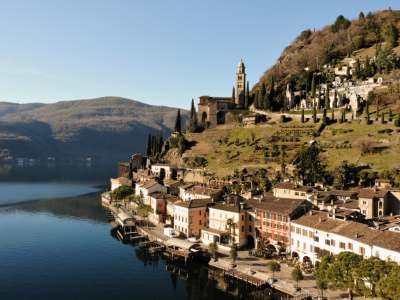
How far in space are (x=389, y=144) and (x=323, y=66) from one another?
64.9 meters

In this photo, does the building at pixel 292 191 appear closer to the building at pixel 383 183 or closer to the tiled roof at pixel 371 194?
the tiled roof at pixel 371 194

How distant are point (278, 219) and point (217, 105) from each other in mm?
78609

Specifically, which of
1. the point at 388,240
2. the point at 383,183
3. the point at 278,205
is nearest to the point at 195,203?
the point at 278,205

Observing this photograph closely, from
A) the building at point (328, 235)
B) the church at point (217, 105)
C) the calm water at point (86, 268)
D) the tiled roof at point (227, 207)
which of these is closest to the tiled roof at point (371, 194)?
the building at point (328, 235)

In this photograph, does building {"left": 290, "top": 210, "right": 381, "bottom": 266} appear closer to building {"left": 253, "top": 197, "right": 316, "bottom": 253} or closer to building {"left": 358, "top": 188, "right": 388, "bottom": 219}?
building {"left": 253, "top": 197, "right": 316, "bottom": 253}

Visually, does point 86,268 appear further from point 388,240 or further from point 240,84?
point 240,84

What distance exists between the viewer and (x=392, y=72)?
344ft

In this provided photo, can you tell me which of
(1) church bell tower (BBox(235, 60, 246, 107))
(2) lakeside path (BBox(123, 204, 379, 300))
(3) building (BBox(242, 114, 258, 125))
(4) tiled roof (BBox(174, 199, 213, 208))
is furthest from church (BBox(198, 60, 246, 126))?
(2) lakeside path (BBox(123, 204, 379, 300))

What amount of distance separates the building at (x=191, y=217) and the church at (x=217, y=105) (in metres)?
64.0

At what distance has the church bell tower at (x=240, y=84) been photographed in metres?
126

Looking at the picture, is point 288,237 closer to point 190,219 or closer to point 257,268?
point 257,268

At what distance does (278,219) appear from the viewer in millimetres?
46531

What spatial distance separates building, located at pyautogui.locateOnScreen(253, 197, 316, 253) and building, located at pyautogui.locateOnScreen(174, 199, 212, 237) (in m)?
10.6

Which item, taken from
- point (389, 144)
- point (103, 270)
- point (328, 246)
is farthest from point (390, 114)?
point (103, 270)
